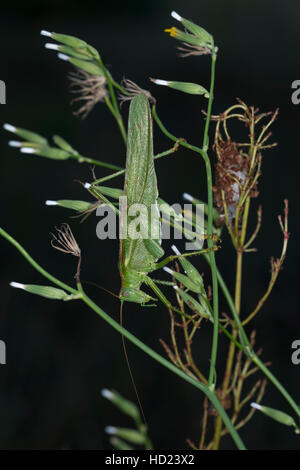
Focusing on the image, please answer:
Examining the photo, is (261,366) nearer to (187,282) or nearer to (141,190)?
(187,282)

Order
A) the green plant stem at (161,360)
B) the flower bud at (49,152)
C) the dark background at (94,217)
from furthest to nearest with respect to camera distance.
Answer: the dark background at (94,217) → the flower bud at (49,152) → the green plant stem at (161,360)

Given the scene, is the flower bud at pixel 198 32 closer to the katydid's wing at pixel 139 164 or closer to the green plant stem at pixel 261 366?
the katydid's wing at pixel 139 164

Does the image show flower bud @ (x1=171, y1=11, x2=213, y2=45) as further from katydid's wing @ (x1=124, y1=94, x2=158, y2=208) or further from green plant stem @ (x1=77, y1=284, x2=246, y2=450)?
green plant stem @ (x1=77, y1=284, x2=246, y2=450)

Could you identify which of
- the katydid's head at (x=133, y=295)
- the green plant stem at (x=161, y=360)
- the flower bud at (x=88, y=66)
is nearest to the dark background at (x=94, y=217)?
the flower bud at (x=88, y=66)

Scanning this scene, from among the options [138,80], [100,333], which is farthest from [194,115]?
[100,333]

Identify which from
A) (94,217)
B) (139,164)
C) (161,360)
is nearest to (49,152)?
(139,164)
